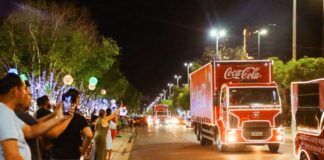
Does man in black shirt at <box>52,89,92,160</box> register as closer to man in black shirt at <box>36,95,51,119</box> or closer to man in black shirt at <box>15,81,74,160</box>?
man in black shirt at <box>36,95,51,119</box>

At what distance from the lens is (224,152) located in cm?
2436

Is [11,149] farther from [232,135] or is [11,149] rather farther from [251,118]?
[251,118]

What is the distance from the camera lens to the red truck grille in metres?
23.3

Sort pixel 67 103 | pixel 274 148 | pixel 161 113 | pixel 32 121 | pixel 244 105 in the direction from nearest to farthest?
pixel 32 121 → pixel 67 103 → pixel 244 105 → pixel 274 148 → pixel 161 113

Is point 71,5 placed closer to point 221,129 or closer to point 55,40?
point 55,40

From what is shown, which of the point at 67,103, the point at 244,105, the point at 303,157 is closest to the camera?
the point at 67,103

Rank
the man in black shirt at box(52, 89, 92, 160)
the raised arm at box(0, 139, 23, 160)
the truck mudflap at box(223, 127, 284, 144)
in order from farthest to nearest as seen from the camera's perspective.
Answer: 1. the truck mudflap at box(223, 127, 284, 144)
2. the man in black shirt at box(52, 89, 92, 160)
3. the raised arm at box(0, 139, 23, 160)

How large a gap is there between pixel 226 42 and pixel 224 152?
4951 cm

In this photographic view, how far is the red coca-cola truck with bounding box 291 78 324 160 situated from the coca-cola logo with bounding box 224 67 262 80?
1171 cm

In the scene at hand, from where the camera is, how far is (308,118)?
1249 cm

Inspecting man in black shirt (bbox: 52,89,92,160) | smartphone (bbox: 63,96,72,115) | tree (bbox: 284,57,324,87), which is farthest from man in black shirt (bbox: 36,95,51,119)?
tree (bbox: 284,57,324,87)

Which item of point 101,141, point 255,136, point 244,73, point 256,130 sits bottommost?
point 255,136

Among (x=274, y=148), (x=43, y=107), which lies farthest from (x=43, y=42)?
(x=43, y=107)

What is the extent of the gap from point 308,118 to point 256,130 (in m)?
11.0
